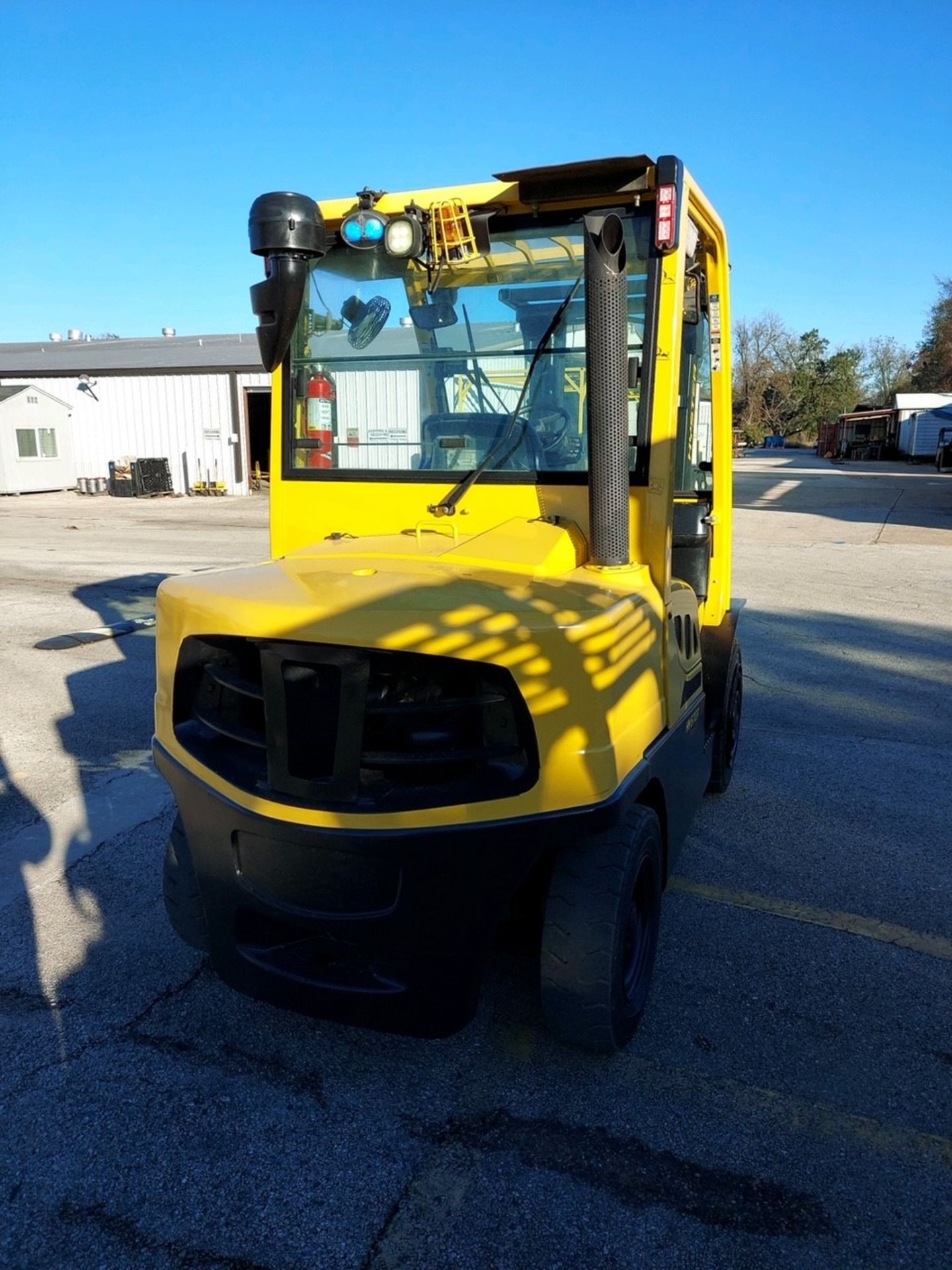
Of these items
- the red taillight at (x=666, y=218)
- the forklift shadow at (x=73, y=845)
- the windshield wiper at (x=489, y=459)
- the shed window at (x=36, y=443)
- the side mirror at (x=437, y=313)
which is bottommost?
the forklift shadow at (x=73, y=845)

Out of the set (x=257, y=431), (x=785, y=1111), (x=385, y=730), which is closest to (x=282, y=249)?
(x=385, y=730)

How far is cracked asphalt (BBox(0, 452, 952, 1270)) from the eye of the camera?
227 cm

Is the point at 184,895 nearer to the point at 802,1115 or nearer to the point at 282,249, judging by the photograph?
the point at 802,1115

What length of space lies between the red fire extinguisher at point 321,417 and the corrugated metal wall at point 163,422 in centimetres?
2687

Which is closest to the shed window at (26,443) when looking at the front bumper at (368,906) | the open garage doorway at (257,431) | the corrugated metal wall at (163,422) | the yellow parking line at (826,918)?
the corrugated metal wall at (163,422)

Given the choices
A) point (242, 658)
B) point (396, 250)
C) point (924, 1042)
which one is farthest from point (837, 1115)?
point (396, 250)

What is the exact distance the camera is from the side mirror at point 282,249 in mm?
3125

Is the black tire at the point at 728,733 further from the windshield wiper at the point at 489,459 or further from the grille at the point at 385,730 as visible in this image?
the grille at the point at 385,730

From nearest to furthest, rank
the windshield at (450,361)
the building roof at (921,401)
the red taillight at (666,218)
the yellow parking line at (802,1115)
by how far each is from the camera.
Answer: the yellow parking line at (802,1115), the red taillight at (666,218), the windshield at (450,361), the building roof at (921,401)

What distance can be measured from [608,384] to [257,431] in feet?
103

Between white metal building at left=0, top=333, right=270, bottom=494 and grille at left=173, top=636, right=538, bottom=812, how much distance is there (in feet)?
90.2

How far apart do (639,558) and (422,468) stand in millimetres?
936

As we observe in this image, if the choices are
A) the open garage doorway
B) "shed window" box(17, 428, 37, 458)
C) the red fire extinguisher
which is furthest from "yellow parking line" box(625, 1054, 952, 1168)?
"shed window" box(17, 428, 37, 458)

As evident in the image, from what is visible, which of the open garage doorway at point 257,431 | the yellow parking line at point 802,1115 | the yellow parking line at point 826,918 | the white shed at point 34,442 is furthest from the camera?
the open garage doorway at point 257,431
